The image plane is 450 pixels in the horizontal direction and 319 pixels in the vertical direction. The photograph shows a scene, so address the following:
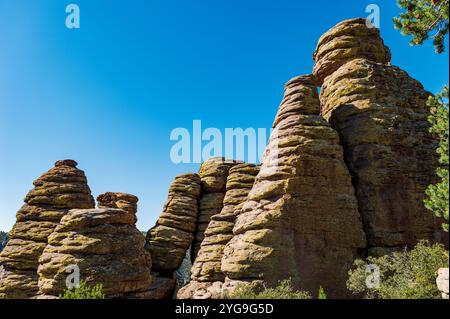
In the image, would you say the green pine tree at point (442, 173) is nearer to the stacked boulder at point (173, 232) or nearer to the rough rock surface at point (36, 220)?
the rough rock surface at point (36, 220)

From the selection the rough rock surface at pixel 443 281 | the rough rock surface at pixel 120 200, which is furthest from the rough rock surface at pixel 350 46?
the rough rock surface at pixel 120 200

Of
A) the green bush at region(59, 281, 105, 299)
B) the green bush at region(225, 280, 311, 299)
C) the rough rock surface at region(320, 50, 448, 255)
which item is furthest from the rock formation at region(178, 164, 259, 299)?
the rough rock surface at region(320, 50, 448, 255)

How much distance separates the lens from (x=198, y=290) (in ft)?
112

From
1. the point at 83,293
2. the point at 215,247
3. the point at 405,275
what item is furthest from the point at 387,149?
the point at 83,293

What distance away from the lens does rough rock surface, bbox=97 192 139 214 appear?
5331cm

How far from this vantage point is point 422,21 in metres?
18.8

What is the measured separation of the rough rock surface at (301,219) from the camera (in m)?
22.0

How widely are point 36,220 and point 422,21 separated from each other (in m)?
40.7

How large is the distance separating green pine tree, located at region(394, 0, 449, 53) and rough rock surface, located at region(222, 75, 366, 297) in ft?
31.9

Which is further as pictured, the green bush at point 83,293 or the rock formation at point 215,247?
the rock formation at point 215,247

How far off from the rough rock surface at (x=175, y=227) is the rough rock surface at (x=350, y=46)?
27.9 m
